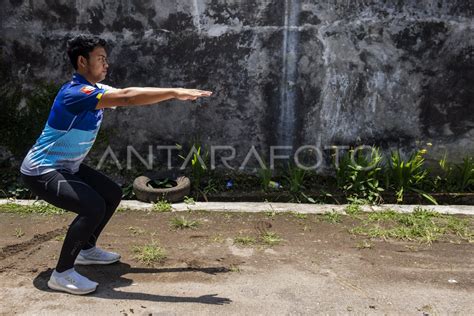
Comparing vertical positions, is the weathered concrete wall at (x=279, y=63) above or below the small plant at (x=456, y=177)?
above

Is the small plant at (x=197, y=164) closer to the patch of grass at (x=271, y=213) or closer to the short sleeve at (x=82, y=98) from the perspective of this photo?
the patch of grass at (x=271, y=213)

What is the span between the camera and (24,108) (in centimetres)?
617

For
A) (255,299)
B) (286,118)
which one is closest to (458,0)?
(286,118)

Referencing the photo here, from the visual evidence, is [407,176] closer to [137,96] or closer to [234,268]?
[234,268]

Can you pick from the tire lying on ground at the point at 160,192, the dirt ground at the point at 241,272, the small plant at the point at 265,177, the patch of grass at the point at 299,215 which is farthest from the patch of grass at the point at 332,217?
the tire lying on ground at the point at 160,192

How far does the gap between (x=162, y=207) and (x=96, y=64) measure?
87.4 inches

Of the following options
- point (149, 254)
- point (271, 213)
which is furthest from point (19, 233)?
point (271, 213)

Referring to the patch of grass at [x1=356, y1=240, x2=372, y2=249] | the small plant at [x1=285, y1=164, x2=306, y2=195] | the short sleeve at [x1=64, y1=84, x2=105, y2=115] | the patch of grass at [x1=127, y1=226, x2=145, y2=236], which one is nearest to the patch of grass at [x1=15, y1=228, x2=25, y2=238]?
the patch of grass at [x1=127, y1=226, x2=145, y2=236]

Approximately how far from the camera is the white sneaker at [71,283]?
3.58 m

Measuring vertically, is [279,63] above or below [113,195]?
above

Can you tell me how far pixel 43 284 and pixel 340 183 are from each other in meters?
3.46

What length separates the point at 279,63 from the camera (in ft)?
19.7

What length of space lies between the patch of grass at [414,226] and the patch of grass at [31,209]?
9.91ft

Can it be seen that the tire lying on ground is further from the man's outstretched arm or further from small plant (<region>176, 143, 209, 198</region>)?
the man's outstretched arm
